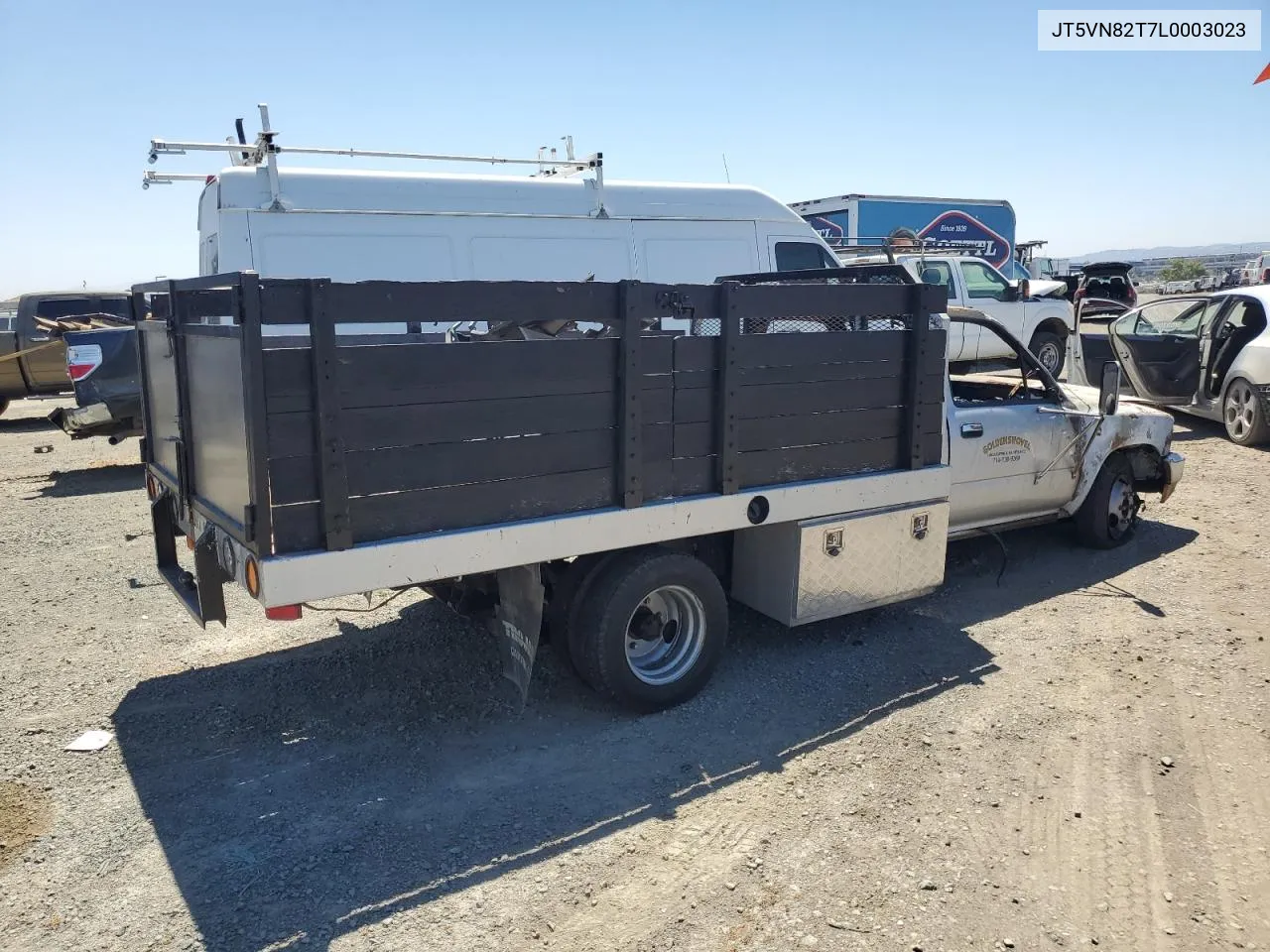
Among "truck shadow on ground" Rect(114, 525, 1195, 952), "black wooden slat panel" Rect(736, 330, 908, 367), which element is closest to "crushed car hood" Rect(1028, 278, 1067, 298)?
"truck shadow on ground" Rect(114, 525, 1195, 952)

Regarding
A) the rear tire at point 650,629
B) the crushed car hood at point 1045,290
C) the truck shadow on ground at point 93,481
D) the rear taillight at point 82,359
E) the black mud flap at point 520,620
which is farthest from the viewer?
the crushed car hood at point 1045,290

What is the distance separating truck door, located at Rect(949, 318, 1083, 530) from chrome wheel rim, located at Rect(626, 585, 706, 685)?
2.07 m

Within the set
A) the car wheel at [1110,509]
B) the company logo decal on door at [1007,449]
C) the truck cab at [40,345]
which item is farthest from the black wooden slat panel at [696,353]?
the truck cab at [40,345]

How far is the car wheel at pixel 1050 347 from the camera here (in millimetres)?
14469

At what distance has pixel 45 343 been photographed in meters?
13.5

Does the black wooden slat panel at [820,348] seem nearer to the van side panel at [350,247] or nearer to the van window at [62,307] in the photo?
the van side panel at [350,247]

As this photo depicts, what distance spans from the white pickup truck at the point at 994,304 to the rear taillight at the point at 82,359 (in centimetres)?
927

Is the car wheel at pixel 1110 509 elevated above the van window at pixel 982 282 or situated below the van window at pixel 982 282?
below

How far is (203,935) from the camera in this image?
2840mm

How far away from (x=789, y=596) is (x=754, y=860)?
1.61m

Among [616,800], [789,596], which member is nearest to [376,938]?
[616,800]

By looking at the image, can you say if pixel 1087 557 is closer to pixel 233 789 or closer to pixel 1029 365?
pixel 1029 365

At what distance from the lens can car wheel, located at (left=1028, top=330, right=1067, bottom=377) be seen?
14469 mm

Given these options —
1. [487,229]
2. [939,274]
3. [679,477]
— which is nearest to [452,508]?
[679,477]
